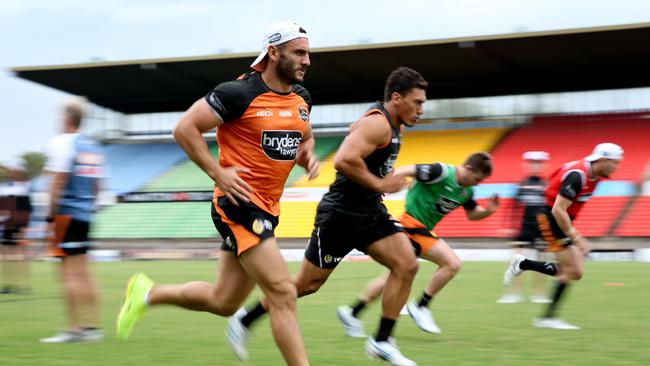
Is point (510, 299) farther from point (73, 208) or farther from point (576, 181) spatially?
point (73, 208)

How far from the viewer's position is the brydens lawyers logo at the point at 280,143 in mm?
5348

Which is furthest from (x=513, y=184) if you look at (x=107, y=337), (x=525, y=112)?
(x=107, y=337)

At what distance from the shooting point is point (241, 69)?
34.7m

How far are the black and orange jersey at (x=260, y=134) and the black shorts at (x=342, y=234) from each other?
126 cm

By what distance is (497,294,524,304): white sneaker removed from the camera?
11616 millimetres

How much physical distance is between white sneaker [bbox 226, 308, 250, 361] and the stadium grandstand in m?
21.9

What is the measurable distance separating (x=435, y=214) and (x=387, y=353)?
300 cm

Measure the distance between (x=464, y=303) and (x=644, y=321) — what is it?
2745mm

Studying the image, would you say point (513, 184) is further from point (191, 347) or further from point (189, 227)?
point (191, 347)

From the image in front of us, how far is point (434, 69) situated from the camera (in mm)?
33375

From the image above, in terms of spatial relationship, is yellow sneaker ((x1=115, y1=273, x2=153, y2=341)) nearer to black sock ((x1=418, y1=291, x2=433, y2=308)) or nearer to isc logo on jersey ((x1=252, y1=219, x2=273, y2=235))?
isc logo on jersey ((x1=252, y1=219, x2=273, y2=235))

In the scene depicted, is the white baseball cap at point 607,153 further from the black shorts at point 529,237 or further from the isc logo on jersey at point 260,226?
the isc logo on jersey at point 260,226

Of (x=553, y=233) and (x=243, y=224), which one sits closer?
(x=243, y=224)

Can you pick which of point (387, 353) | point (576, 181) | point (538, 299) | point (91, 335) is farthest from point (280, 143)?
point (538, 299)
